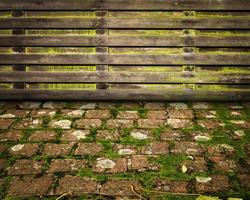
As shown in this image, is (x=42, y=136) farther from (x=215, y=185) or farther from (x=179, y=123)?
(x=215, y=185)

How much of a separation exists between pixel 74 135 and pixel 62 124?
0.45m

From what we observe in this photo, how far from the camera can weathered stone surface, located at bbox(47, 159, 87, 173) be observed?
3543mm

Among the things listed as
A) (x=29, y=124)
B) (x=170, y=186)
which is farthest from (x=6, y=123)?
(x=170, y=186)

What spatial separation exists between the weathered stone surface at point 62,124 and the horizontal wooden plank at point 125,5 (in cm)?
191

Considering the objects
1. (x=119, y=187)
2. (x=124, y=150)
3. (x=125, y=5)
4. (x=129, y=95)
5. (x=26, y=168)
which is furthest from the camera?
(x=129, y=95)

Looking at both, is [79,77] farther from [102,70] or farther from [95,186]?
[95,186]

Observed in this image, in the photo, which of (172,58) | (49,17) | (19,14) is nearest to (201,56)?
(172,58)

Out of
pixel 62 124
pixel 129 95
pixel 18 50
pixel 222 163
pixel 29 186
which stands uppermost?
pixel 18 50

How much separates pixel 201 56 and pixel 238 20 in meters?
0.82

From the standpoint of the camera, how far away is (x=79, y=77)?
565 centimetres

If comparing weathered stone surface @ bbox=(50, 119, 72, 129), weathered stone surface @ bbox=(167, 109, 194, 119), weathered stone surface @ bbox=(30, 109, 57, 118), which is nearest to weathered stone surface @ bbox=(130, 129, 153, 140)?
weathered stone surface @ bbox=(167, 109, 194, 119)

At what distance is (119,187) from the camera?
323cm

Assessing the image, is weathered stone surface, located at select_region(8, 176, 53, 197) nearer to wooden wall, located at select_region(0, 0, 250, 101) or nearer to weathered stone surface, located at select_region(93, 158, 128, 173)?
weathered stone surface, located at select_region(93, 158, 128, 173)

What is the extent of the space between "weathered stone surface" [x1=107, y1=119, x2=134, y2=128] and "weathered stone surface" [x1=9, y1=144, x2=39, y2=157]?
1115mm
